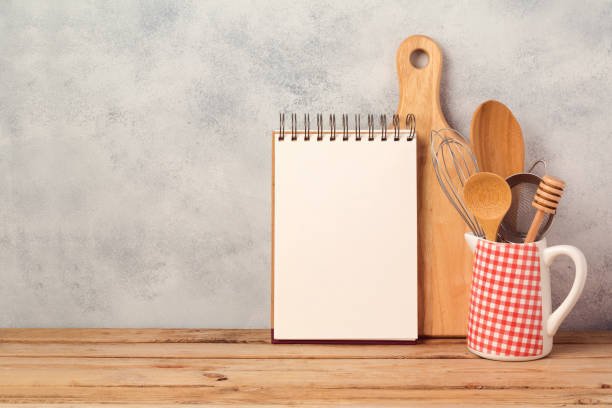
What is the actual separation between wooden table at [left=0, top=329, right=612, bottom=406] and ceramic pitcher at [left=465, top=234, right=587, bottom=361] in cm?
3

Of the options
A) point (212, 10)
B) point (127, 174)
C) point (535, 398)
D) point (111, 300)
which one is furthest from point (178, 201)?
point (535, 398)

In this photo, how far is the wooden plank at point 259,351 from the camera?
761 mm

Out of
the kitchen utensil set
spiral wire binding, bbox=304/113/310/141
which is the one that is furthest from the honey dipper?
spiral wire binding, bbox=304/113/310/141

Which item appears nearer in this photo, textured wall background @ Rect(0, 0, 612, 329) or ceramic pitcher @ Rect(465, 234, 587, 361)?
ceramic pitcher @ Rect(465, 234, 587, 361)

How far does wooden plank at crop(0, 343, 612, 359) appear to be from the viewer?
0.76 metres

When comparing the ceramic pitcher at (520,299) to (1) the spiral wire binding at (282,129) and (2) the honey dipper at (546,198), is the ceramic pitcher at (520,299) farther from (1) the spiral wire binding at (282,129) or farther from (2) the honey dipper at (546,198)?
(1) the spiral wire binding at (282,129)

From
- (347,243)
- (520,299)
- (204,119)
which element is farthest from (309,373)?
(204,119)

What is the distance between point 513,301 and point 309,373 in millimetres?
312

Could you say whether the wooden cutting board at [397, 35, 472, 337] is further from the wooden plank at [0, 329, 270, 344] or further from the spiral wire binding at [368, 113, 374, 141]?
the wooden plank at [0, 329, 270, 344]

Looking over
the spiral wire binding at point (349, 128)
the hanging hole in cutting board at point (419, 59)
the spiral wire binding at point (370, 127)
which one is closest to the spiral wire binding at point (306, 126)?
the spiral wire binding at point (349, 128)

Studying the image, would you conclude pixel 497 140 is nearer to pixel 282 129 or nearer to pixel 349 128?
pixel 349 128

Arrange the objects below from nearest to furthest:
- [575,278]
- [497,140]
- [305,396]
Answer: [305,396] → [575,278] → [497,140]

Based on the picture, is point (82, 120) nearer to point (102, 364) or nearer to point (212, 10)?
point (212, 10)

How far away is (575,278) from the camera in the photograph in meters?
0.73
